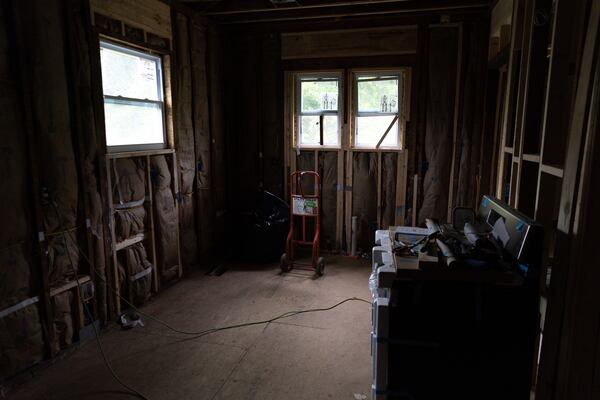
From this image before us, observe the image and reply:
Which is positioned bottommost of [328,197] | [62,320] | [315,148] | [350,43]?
[62,320]

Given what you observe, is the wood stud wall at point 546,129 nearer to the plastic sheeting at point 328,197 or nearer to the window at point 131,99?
the plastic sheeting at point 328,197

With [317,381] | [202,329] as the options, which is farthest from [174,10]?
[317,381]

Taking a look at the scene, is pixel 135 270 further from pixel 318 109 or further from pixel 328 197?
pixel 318 109

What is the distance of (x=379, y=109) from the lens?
4.83 m

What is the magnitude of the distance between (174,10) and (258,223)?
2.46 metres

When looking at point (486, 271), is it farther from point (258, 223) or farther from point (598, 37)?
point (258, 223)

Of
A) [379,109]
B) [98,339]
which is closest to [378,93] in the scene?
[379,109]

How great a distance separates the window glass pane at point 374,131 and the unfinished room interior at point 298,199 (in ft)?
0.08

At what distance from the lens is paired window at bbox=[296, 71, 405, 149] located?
15.7 ft

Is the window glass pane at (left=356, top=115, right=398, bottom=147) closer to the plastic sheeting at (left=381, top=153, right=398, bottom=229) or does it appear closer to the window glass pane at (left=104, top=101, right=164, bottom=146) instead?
the plastic sheeting at (left=381, top=153, right=398, bottom=229)

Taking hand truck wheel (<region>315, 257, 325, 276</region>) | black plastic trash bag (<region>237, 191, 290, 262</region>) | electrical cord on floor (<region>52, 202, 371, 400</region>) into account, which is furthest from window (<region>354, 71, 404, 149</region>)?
electrical cord on floor (<region>52, 202, 371, 400</region>)

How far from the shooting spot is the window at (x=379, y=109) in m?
4.77

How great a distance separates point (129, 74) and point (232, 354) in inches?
102

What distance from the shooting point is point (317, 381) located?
8.61 ft
